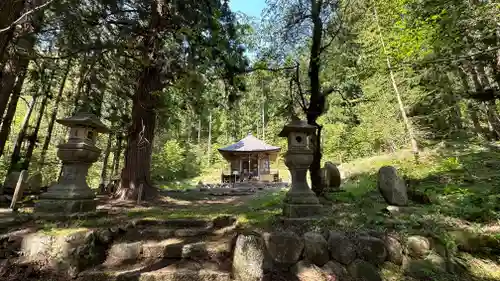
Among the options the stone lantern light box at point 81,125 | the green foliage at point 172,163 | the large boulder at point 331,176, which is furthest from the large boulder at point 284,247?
the green foliage at point 172,163

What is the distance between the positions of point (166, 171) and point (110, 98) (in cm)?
1306

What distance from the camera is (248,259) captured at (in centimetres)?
289

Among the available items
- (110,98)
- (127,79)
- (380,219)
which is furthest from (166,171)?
(380,219)

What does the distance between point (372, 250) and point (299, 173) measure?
1475 millimetres

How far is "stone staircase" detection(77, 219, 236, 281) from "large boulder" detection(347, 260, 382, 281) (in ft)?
5.17

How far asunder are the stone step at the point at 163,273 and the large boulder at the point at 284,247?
1.98 ft

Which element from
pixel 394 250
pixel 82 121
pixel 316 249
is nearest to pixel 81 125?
pixel 82 121

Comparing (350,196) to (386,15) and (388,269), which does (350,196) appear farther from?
(386,15)

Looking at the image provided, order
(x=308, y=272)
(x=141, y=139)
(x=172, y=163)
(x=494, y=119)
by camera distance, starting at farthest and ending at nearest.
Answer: (x=172, y=163) → (x=494, y=119) → (x=141, y=139) → (x=308, y=272)

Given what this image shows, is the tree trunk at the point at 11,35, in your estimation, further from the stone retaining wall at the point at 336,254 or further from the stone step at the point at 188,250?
the stone retaining wall at the point at 336,254

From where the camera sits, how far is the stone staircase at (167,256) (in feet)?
9.36

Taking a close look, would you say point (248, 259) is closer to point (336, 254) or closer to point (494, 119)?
point (336, 254)

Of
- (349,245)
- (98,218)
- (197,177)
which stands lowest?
(349,245)

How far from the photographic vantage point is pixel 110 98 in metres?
8.01
